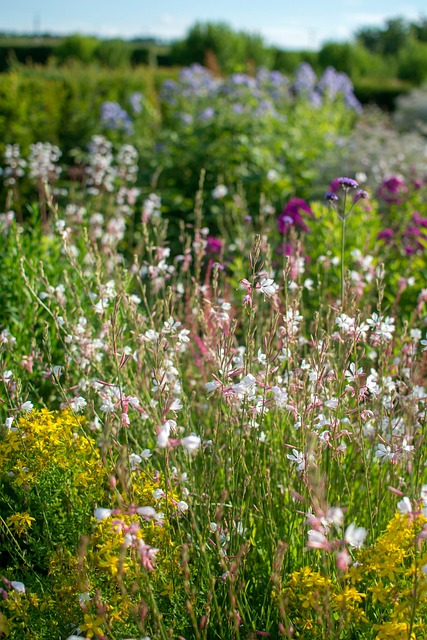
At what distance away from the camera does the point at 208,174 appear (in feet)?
24.3

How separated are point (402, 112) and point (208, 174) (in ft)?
31.0

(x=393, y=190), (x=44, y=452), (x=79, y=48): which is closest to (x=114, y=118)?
(x=393, y=190)

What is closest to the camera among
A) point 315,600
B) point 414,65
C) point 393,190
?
Result: point 315,600

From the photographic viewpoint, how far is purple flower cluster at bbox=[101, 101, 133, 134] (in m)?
8.61

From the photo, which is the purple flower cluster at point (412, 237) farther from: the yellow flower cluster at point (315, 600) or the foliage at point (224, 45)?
the foliage at point (224, 45)

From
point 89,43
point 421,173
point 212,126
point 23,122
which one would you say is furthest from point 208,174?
point 89,43

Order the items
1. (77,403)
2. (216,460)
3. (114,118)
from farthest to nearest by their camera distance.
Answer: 1. (114,118)
2. (216,460)
3. (77,403)

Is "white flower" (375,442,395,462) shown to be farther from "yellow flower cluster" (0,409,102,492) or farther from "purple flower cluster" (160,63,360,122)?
"purple flower cluster" (160,63,360,122)

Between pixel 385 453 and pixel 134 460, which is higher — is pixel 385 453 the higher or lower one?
the higher one

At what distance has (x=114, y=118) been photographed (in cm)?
883

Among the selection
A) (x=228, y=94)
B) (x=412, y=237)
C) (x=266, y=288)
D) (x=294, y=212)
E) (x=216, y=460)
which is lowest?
(x=216, y=460)

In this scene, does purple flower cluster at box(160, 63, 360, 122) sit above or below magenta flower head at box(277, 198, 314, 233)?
above

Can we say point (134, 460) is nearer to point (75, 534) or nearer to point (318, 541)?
point (75, 534)

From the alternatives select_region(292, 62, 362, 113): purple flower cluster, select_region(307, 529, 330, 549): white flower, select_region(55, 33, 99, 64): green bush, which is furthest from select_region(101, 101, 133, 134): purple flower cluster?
select_region(55, 33, 99, 64): green bush
